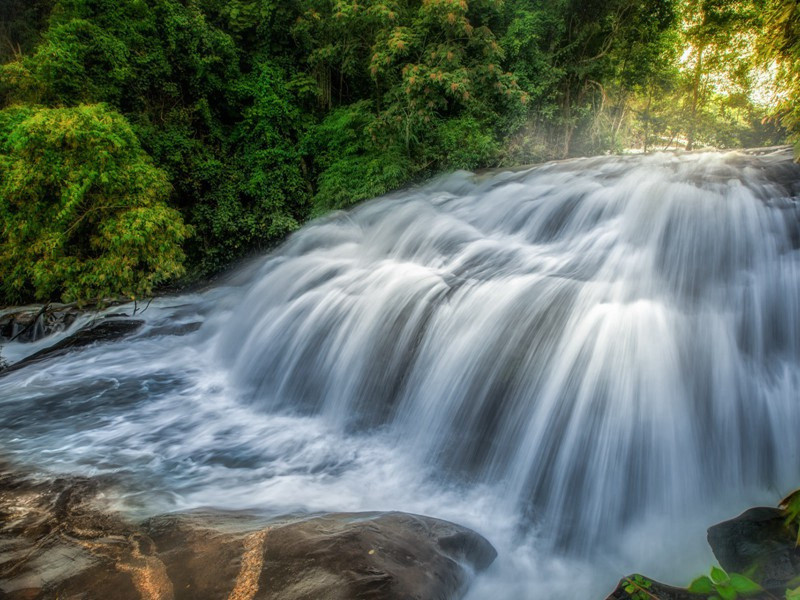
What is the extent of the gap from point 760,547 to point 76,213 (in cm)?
739

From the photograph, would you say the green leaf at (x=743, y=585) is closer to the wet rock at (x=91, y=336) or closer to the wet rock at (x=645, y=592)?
the wet rock at (x=645, y=592)

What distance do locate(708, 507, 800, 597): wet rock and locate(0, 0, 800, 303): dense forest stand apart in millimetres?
4830

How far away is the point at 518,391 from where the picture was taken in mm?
3939

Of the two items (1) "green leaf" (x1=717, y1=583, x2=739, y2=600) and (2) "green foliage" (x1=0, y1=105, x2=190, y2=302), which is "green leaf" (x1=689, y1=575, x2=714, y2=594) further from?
(2) "green foliage" (x1=0, y1=105, x2=190, y2=302)

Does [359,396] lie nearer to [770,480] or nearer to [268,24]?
[770,480]

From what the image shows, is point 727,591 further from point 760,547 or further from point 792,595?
point 760,547

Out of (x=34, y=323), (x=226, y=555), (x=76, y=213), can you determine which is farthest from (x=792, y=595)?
(x=34, y=323)

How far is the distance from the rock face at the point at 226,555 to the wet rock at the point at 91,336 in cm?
361

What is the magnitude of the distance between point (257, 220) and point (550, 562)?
8.70m

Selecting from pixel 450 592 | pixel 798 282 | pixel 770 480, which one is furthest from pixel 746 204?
pixel 450 592

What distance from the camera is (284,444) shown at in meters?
4.21

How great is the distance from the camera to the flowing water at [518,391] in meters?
3.16

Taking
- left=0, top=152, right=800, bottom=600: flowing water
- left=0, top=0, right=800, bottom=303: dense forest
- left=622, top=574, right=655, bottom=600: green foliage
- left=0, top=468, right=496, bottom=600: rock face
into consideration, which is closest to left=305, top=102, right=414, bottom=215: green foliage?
left=0, top=0, right=800, bottom=303: dense forest

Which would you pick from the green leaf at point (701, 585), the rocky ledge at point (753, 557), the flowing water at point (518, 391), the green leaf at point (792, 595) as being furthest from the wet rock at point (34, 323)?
the green leaf at point (792, 595)
